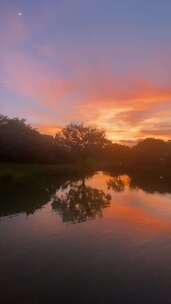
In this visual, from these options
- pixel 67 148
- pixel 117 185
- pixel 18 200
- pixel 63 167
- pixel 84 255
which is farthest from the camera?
pixel 67 148

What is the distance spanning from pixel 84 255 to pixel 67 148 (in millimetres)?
66505

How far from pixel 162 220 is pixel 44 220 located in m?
6.65

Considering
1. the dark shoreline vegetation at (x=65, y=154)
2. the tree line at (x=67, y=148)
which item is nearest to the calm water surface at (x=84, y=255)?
the dark shoreline vegetation at (x=65, y=154)

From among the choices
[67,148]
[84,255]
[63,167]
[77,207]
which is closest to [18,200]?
[77,207]

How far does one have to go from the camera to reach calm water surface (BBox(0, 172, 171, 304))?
308 inches

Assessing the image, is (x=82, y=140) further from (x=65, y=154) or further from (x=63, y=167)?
(x=63, y=167)

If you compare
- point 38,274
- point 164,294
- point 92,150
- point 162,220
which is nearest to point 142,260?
point 164,294

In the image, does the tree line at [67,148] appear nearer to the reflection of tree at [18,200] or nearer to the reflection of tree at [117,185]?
the reflection of tree at [117,185]

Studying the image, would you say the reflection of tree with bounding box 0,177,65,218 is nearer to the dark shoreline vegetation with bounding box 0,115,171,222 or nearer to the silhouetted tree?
the dark shoreline vegetation with bounding box 0,115,171,222

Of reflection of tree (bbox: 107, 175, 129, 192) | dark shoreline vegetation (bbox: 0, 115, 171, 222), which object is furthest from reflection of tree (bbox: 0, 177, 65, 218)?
reflection of tree (bbox: 107, 175, 129, 192)

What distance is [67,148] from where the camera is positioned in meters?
76.8

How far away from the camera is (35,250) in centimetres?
1092

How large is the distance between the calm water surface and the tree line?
3602cm

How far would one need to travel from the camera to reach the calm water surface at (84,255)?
7812 mm
